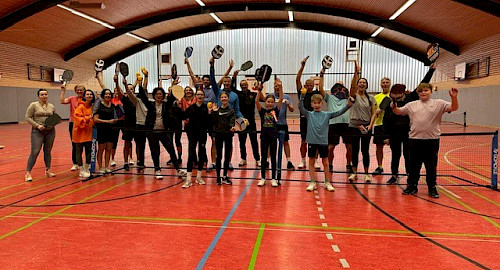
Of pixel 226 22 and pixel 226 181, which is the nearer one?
pixel 226 181

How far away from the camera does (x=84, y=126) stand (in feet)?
24.0

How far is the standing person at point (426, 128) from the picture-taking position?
5.98m

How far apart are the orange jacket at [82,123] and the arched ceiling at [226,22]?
16.0 meters

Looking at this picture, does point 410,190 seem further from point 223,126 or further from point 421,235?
point 223,126

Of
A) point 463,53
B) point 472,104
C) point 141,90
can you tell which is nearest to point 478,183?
point 141,90

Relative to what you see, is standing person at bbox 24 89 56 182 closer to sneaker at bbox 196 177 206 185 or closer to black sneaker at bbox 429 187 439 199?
sneaker at bbox 196 177 206 185

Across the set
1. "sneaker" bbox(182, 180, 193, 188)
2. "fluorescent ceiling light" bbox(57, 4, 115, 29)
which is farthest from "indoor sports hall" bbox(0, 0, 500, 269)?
"fluorescent ceiling light" bbox(57, 4, 115, 29)

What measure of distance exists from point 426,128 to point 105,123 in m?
6.78

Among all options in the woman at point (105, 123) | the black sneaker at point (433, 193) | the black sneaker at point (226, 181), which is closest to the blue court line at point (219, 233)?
the black sneaker at point (226, 181)

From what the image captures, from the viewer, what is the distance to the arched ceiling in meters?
20.6

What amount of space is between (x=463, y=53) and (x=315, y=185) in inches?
979

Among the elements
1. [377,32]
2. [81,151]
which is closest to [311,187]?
[81,151]

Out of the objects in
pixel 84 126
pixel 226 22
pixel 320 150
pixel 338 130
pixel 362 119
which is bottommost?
pixel 320 150

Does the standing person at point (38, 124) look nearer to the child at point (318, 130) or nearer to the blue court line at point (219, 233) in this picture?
the blue court line at point (219, 233)
